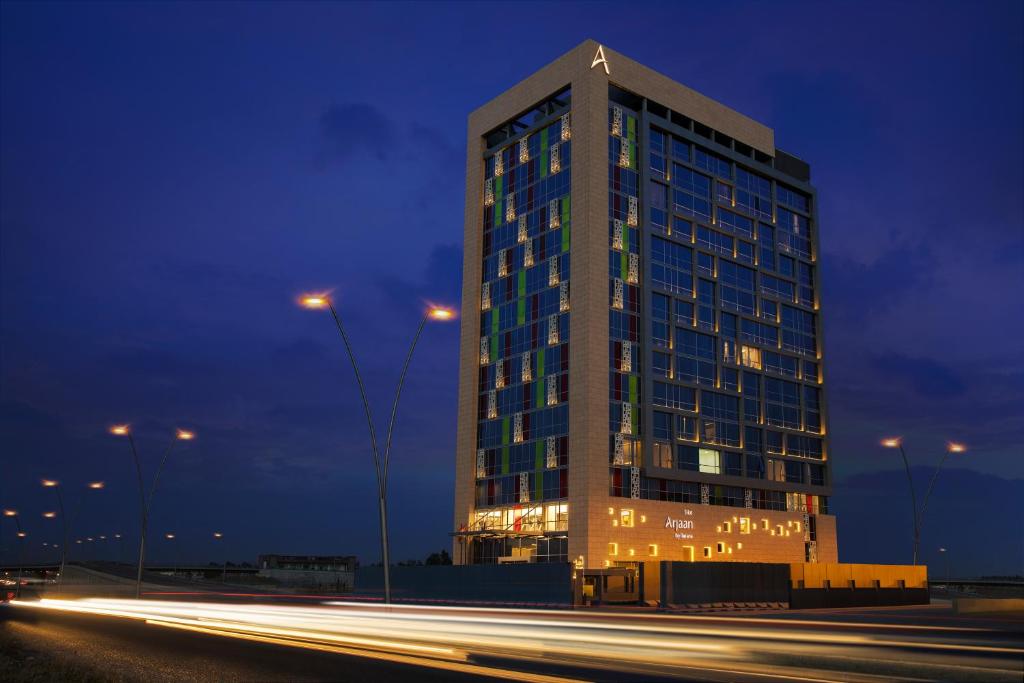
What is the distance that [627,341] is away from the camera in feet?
291

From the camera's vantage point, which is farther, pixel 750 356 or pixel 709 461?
pixel 750 356

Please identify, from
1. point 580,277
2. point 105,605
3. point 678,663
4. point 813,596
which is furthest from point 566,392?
point 678,663

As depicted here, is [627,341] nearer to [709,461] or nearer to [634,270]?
[634,270]

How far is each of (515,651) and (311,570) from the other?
135956 mm

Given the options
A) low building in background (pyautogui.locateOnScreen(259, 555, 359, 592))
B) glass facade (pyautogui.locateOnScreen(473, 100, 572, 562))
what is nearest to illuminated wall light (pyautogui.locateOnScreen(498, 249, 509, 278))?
glass facade (pyautogui.locateOnScreen(473, 100, 572, 562))

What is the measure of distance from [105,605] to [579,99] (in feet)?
201

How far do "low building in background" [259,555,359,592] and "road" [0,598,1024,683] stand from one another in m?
83.0

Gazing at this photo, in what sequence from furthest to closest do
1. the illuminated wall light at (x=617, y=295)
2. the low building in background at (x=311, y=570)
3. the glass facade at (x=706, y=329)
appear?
the low building in background at (x=311, y=570) → the glass facade at (x=706, y=329) → the illuminated wall light at (x=617, y=295)

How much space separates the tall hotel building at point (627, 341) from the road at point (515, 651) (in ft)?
170

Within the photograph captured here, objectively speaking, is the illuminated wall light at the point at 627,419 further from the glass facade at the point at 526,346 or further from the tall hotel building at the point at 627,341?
the glass facade at the point at 526,346

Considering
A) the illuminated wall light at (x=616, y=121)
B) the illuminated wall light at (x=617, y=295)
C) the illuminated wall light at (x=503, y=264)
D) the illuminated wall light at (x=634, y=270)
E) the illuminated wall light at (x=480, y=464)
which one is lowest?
the illuminated wall light at (x=480, y=464)

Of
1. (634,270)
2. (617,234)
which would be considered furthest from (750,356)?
(617,234)

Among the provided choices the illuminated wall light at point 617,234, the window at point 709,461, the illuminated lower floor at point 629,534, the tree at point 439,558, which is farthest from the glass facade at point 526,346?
the tree at point 439,558

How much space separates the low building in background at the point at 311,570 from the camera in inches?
5087
